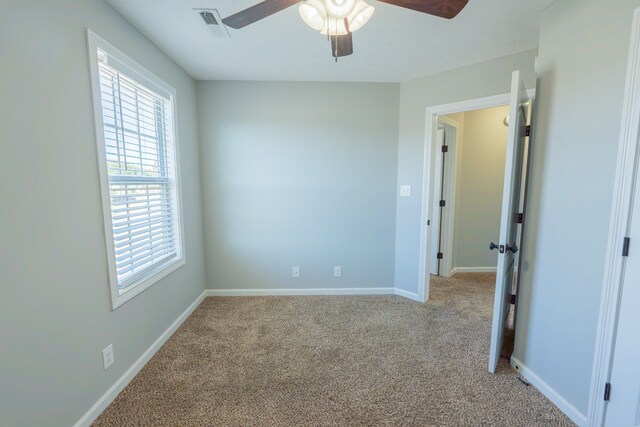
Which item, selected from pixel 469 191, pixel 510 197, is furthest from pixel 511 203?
pixel 469 191

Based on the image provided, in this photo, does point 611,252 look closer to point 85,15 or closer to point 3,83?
point 3,83

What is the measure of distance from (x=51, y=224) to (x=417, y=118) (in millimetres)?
3038

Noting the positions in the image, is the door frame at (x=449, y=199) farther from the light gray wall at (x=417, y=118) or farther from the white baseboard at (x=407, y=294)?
the white baseboard at (x=407, y=294)

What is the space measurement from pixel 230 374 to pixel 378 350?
1137mm

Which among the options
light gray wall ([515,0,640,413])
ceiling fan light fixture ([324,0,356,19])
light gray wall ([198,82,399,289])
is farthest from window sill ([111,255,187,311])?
light gray wall ([515,0,640,413])

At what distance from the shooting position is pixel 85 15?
149 cm

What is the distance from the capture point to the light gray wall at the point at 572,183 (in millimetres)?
1341

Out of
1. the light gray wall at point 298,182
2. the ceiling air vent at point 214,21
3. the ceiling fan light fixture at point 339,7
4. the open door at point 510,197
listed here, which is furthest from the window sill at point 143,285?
the open door at point 510,197

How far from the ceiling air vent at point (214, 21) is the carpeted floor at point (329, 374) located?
242 centimetres

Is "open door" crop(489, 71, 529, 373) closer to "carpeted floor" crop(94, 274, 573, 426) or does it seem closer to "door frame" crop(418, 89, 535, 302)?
"carpeted floor" crop(94, 274, 573, 426)

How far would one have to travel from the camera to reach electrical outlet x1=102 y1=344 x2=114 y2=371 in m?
1.62

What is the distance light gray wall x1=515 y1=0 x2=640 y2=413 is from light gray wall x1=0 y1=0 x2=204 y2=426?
108 inches

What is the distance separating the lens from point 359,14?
118 cm

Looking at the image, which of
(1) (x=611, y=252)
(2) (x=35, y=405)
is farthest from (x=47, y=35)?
(1) (x=611, y=252)
